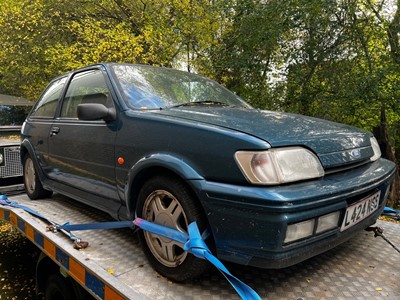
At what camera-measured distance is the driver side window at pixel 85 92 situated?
263 centimetres

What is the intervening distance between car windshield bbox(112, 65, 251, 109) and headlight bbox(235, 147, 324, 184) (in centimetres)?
98

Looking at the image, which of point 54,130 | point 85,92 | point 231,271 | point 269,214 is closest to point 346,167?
point 269,214

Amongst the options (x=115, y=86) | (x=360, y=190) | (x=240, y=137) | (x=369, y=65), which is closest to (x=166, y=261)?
(x=240, y=137)

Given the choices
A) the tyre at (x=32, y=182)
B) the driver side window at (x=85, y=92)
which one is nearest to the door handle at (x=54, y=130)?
the driver side window at (x=85, y=92)

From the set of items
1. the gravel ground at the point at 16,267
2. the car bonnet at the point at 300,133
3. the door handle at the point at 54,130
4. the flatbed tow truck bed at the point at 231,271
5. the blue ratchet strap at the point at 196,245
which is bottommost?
the gravel ground at the point at 16,267

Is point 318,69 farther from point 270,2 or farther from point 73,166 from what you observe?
point 73,166

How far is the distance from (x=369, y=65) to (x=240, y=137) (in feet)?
21.3

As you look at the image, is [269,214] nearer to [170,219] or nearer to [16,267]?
[170,219]

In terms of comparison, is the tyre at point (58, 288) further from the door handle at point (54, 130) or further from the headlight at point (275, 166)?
the headlight at point (275, 166)

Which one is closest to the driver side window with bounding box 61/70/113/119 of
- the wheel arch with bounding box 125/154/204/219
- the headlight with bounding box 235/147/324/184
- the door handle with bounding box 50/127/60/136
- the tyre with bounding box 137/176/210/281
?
the door handle with bounding box 50/127/60/136

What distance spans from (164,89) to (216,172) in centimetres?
116

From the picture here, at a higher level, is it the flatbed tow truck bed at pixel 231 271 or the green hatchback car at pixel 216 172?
the green hatchback car at pixel 216 172

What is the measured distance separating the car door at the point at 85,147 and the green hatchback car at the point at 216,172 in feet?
0.04

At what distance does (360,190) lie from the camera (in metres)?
1.83
